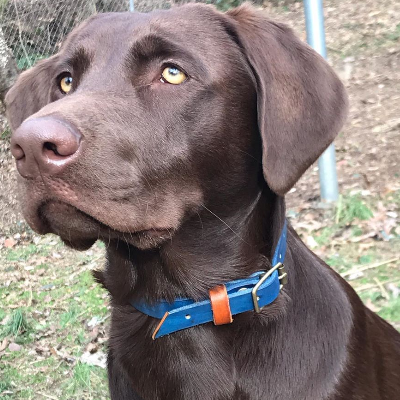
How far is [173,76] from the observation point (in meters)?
1.96

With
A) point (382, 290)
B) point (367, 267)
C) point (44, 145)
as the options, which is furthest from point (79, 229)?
point (367, 267)

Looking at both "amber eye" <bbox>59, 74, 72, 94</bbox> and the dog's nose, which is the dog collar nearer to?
the dog's nose

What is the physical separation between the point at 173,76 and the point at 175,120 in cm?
18

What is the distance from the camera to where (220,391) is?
1.99m

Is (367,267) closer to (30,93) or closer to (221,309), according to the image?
(221,309)

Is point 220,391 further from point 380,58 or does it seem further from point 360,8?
point 360,8

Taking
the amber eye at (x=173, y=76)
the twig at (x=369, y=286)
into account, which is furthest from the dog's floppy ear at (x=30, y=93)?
the twig at (x=369, y=286)

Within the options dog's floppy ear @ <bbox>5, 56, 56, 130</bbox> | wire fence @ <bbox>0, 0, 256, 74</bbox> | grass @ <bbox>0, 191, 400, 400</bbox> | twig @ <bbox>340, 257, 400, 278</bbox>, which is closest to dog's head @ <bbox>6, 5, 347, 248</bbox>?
dog's floppy ear @ <bbox>5, 56, 56, 130</bbox>

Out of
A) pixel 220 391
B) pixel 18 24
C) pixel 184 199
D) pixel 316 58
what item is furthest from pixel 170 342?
pixel 18 24

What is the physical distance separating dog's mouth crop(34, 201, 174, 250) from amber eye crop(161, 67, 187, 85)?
54 cm

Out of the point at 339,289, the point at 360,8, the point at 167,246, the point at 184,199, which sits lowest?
the point at 360,8

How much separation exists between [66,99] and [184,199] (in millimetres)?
545

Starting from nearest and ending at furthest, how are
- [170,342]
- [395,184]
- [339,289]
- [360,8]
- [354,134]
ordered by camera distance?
[170,342] < [339,289] < [395,184] < [354,134] < [360,8]

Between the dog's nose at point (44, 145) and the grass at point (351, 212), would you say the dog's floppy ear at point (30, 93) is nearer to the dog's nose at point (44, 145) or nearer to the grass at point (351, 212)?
the dog's nose at point (44, 145)
